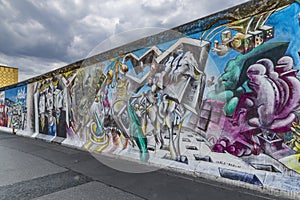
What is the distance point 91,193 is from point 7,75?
1976cm

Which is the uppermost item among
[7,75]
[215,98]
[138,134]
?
[7,75]

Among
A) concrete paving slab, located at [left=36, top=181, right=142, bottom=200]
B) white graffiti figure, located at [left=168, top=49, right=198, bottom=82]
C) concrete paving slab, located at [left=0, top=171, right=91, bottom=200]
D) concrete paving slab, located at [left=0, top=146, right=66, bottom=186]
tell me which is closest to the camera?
concrete paving slab, located at [left=36, top=181, right=142, bottom=200]

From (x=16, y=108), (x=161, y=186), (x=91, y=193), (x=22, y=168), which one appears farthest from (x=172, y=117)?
(x=16, y=108)

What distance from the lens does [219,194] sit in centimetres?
346

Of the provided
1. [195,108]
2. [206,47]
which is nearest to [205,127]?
[195,108]

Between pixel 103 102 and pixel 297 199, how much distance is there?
547 cm

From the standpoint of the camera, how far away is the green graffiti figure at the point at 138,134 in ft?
18.2

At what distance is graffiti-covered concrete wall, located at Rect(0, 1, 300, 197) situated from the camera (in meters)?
3.41

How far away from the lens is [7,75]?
19156 millimetres

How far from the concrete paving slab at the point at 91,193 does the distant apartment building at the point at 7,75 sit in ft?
61.8

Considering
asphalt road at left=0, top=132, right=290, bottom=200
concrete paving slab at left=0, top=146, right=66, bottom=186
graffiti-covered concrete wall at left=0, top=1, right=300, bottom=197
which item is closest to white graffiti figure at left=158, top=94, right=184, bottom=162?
graffiti-covered concrete wall at left=0, top=1, right=300, bottom=197

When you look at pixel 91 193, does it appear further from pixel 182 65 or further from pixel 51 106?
pixel 51 106

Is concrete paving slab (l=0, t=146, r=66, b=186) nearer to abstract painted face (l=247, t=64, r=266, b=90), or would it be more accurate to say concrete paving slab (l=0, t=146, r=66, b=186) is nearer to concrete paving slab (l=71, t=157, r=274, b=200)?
concrete paving slab (l=71, t=157, r=274, b=200)

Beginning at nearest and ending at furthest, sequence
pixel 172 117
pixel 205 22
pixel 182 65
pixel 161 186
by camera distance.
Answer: pixel 161 186
pixel 205 22
pixel 182 65
pixel 172 117
